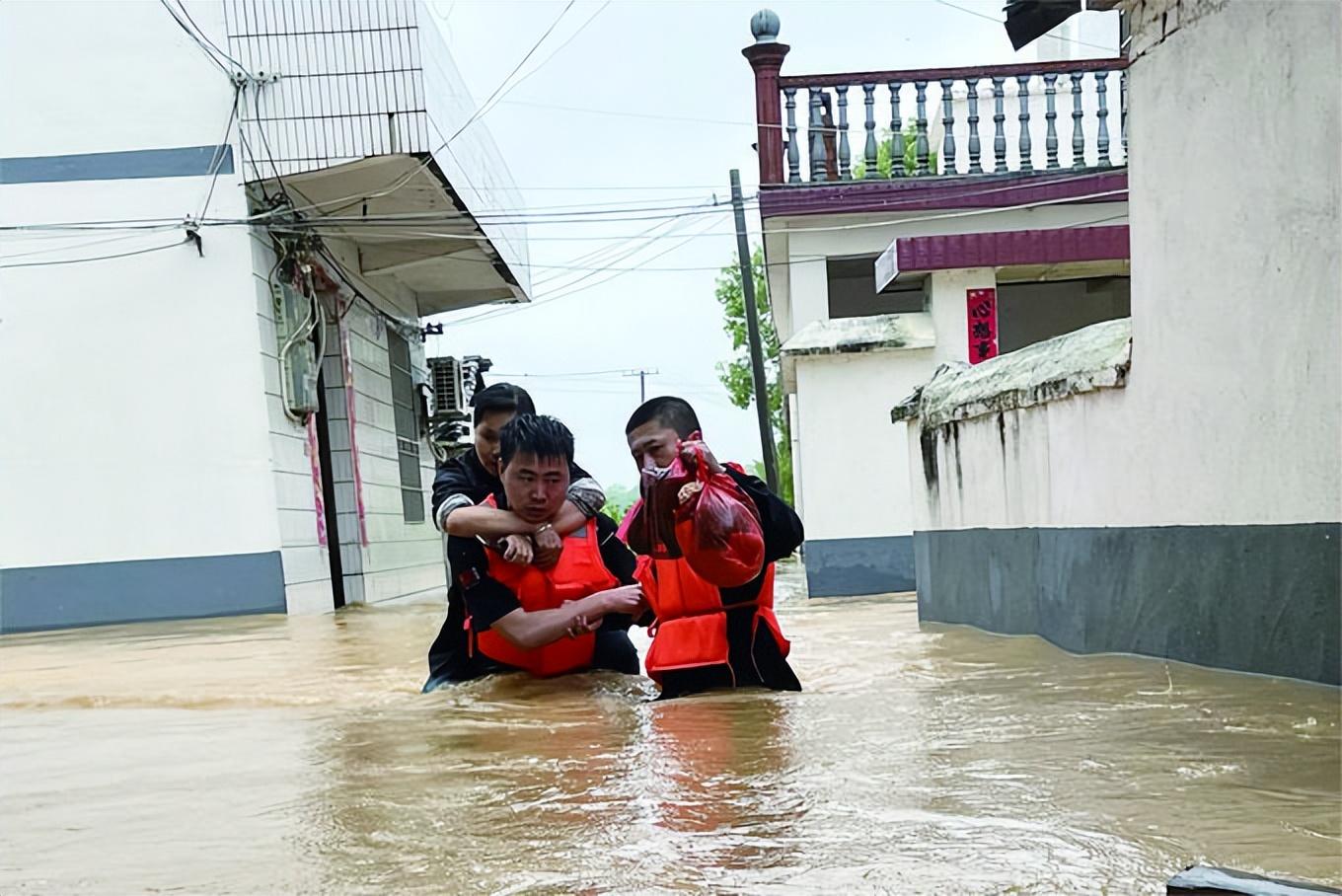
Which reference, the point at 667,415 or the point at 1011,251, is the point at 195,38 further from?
the point at 667,415

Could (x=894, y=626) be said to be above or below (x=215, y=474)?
below

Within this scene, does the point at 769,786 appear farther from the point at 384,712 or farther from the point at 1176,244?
the point at 1176,244

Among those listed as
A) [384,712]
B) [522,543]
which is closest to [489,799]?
[522,543]

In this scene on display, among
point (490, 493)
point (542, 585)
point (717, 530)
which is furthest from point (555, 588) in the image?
point (717, 530)

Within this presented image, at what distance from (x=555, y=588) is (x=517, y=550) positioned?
0.24 metres

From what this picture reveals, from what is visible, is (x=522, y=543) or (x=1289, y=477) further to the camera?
(x=522, y=543)

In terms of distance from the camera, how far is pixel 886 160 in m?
11.5

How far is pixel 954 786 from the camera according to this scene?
9.11 feet

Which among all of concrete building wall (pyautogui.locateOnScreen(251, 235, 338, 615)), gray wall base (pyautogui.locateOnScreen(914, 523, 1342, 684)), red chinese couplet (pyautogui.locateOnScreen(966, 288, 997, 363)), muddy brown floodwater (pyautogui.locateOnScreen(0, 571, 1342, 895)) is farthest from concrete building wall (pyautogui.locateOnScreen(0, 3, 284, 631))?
gray wall base (pyautogui.locateOnScreen(914, 523, 1342, 684))

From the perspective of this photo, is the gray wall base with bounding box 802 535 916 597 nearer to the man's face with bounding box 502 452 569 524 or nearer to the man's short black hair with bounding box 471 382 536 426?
the man's short black hair with bounding box 471 382 536 426

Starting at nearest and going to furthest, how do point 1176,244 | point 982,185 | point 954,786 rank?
point 954,786 → point 1176,244 → point 982,185

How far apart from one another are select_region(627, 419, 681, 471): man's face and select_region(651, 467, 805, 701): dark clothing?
0.19m

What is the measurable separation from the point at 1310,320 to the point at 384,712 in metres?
3.30

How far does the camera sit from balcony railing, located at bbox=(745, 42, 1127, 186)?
11430mm
